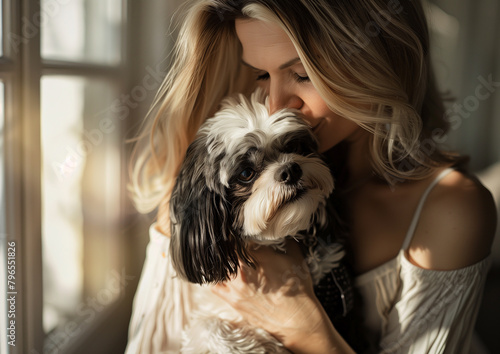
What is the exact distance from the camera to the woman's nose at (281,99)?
1.10 metres

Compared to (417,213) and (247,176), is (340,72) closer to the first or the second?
(247,176)

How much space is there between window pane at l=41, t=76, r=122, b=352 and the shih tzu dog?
412 mm

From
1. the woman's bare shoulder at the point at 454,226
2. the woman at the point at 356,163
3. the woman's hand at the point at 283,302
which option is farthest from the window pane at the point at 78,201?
the woman's bare shoulder at the point at 454,226

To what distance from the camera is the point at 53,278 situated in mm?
1276

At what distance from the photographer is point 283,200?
971 millimetres

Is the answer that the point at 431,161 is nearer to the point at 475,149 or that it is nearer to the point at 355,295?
the point at 355,295

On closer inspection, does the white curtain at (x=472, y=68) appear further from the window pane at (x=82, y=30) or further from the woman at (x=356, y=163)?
the window pane at (x=82, y=30)

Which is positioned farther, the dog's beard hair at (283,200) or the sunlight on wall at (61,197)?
the sunlight on wall at (61,197)

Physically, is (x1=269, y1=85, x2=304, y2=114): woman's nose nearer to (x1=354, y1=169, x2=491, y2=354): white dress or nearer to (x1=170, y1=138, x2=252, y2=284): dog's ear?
(x1=170, y1=138, x2=252, y2=284): dog's ear

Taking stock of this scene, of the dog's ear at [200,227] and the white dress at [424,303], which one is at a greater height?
the dog's ear at [200,227]

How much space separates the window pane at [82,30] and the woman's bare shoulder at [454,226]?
117 cm

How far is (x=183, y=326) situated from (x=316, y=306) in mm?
433

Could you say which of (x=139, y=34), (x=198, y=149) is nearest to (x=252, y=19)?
(x=198, y=149)

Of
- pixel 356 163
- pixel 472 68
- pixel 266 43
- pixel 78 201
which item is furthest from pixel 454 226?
pixel 78 201
